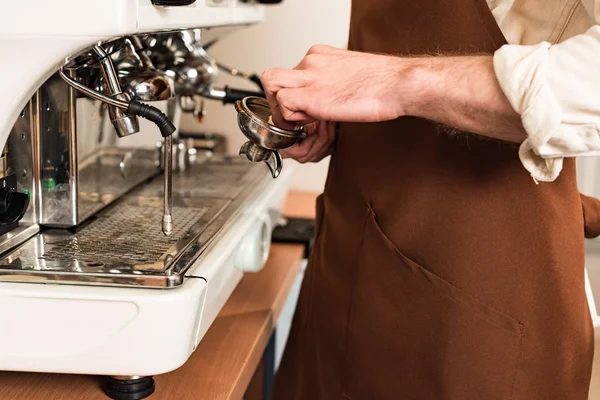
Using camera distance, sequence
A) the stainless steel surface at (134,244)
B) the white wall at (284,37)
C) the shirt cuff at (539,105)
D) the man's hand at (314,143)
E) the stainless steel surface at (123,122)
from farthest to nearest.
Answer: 1. the white wall at (284,37)
2. the man's hand at (314,143)
3. the stainless steel surface at (123,122)
4. the stainless steel surface at (134,244)
5. the shirt cuff at (539,105)

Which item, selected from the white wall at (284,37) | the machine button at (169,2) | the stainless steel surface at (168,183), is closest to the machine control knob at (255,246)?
the stainless steel surface at (168,183)

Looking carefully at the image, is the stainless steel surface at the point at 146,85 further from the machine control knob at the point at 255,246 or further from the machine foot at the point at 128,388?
the machine foot at the point at 128,388

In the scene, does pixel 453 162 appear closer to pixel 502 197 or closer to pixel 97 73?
pixel 502 197

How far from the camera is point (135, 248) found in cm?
85

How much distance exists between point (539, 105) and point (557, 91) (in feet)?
0.07

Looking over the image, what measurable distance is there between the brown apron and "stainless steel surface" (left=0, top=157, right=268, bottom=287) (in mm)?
202

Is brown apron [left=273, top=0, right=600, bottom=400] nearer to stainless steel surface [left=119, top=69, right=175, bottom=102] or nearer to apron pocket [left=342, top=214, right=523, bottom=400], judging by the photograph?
apron pocket [left=342, top=214, right=523, bottom=400]

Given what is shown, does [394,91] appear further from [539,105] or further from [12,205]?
[12,205]

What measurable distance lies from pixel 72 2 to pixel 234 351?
0.46m

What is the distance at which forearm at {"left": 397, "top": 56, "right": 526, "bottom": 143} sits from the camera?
26.9 inches

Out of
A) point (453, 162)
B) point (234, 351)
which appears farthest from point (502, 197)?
point (234, 351)

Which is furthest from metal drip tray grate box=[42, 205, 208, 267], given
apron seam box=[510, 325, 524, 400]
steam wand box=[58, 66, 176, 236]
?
apron seam box=[510, 325, 524, 400]

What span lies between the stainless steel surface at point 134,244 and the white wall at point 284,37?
0.72 meters

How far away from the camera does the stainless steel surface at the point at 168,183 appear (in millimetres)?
839
